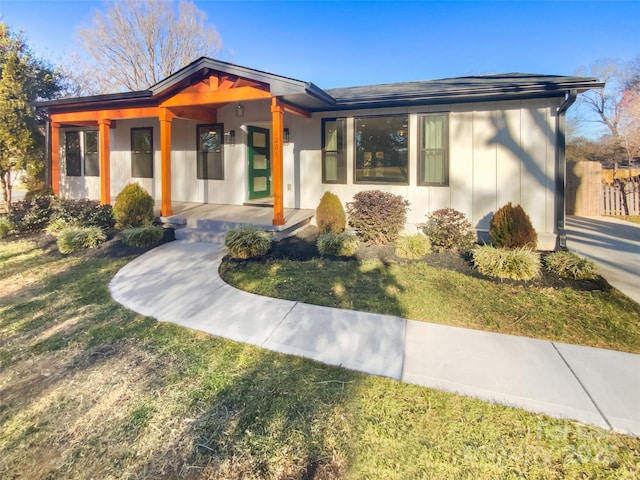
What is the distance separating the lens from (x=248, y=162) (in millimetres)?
10641

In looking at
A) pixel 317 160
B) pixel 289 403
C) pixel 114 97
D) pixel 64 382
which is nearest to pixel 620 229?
pixel 317 160

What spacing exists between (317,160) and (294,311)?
559 cm

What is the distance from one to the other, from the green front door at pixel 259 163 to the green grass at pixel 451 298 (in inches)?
199

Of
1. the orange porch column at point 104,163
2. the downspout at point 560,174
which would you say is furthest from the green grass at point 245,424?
the orange porch column at point 104,163

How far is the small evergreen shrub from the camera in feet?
22.3

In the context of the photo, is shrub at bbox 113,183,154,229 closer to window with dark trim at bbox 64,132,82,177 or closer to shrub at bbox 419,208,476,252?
window with dark trim at bbox 64,132,82,177

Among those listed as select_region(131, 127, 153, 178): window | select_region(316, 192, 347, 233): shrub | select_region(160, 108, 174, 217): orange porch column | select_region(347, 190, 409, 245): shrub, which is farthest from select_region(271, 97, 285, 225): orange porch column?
select_region(131, 127, 153, 178): window

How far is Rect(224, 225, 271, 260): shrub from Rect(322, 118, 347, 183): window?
9.85 ft

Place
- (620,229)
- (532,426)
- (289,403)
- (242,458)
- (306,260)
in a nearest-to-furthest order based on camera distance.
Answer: (242,458) → (532,426) → (289,403) → (306,260) → (620,229)

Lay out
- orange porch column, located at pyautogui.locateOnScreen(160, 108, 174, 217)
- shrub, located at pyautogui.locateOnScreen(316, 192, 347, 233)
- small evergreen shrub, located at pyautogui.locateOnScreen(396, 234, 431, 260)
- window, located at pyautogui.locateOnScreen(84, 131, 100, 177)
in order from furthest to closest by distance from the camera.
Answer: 1. window, located at pyautogui.locateOnScreen(84, 131, 100, 177)
2. orange porch column, located at pyautogui.locateOnScreen(160, 108, 174, 217)
3. shrub, located at pyautogui.locateOnScreen(316, 192, 347, 233)
4. small evergreen shrub, located at pyautogui.locateOnScreen(396, 234, 431, 260)

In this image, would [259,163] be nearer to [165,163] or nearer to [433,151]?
[165,163]

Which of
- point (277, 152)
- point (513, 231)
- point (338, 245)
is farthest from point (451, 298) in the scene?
point (277, 152)

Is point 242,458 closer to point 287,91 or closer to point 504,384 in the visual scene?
point 504,384

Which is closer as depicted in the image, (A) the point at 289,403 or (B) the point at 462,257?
(A) the point at 289,403
